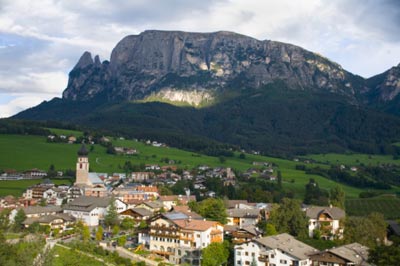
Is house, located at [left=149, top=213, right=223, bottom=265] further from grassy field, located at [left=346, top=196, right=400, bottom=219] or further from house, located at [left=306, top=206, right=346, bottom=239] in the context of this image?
grassy field, located at [left=346, top=196, right=400, bottom=219]

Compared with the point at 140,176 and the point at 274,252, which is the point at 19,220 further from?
the point at 140,176

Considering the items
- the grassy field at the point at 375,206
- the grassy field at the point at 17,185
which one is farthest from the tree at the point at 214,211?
the grassy field at the point at 17,185

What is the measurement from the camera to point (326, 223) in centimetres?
6969

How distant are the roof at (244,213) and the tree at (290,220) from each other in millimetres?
7346

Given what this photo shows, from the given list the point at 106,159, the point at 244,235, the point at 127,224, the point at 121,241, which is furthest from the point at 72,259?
the point at 106,159

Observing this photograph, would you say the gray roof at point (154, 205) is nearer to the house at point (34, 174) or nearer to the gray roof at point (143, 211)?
the gray roof at point (143, 211)

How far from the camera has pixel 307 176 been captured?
139000mm

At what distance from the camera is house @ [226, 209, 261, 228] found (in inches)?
2963

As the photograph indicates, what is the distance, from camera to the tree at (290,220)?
6742 centimetres

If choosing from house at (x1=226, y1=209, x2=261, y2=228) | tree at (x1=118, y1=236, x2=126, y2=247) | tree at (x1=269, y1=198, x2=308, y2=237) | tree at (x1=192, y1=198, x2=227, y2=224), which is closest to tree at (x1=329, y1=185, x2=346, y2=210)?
house at (x1=226, y1=209, x2=261, y2=228)

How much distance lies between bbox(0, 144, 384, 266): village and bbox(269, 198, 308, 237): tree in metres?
1.90

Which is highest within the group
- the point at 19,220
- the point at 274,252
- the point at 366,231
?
the point at 366,231

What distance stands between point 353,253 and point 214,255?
14865 millimetres

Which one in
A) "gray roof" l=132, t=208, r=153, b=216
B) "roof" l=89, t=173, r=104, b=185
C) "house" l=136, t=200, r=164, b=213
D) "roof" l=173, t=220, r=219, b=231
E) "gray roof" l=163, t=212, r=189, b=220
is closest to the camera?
"roof" l=173, t=220, r=219, b=231
